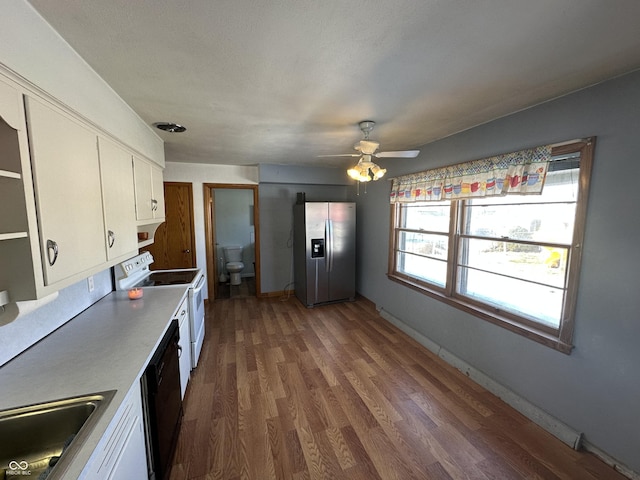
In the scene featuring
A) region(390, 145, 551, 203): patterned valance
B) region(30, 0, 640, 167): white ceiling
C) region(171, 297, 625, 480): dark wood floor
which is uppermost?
region(30, 0, 640, 167): white ceiling

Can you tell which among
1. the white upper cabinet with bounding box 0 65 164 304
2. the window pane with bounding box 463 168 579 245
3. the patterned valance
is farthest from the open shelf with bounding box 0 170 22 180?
the window pane with bounding box 463 168 579 245

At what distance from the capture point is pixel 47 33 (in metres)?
1.06

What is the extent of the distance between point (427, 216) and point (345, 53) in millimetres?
2335

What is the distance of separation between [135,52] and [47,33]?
0.30 meters

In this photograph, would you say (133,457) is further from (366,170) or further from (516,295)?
(516,295)

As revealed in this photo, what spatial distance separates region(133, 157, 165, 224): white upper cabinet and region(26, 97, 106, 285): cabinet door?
25.7 inches

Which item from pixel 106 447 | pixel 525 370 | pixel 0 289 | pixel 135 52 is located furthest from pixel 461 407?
pixel 135 52

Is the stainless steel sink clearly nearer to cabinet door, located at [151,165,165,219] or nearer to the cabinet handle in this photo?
the cabinet handle

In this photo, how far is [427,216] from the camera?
316 centimetres

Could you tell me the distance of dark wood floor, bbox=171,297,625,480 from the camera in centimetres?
160

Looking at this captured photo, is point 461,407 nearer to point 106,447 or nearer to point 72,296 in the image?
point 106,447

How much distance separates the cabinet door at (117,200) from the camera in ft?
4.96

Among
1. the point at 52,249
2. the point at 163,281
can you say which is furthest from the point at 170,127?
the point at 52,249

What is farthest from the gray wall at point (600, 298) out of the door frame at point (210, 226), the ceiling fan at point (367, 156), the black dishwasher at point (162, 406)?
the door frame at point (210, 226)
